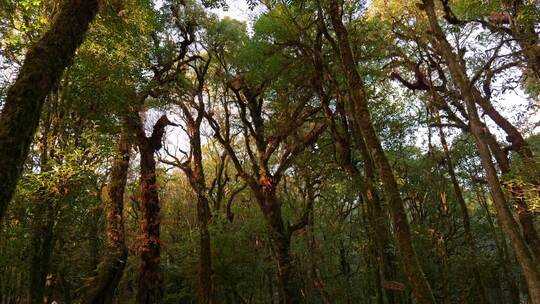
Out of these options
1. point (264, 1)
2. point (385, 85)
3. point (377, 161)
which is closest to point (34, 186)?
point (377, 161)

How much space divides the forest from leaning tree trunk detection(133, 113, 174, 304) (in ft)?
0.19

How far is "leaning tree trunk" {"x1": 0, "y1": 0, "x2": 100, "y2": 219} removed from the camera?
4477mm

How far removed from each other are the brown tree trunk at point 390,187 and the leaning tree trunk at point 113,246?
5761 millimetres

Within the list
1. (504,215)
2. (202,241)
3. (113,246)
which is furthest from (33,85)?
(504,215)

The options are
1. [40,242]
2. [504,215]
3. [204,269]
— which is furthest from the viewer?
[204,269]

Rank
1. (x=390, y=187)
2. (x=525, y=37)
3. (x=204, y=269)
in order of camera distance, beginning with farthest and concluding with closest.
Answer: (x=204, y=269)
(x=525, y=37)
(x=390, y=187)

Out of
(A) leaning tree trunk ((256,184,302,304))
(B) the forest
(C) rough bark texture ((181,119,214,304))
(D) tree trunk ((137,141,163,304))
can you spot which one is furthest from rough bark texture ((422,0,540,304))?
(D) tree trunk ((137,141,163,304))

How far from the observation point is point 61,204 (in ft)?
26.6

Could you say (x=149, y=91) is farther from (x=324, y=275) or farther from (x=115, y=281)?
(x=324, y=275)

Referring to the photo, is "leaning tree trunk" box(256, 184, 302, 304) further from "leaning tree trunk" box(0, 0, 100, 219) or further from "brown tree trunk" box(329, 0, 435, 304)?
"leaning tree trunk" box(0, 0, 100, 219)

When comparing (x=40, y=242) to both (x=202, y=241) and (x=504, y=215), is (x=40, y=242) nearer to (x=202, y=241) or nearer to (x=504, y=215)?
(x=202, y=241)

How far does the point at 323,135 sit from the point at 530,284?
8488 millimetres

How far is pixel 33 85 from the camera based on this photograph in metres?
4.94

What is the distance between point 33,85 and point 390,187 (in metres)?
5.21
